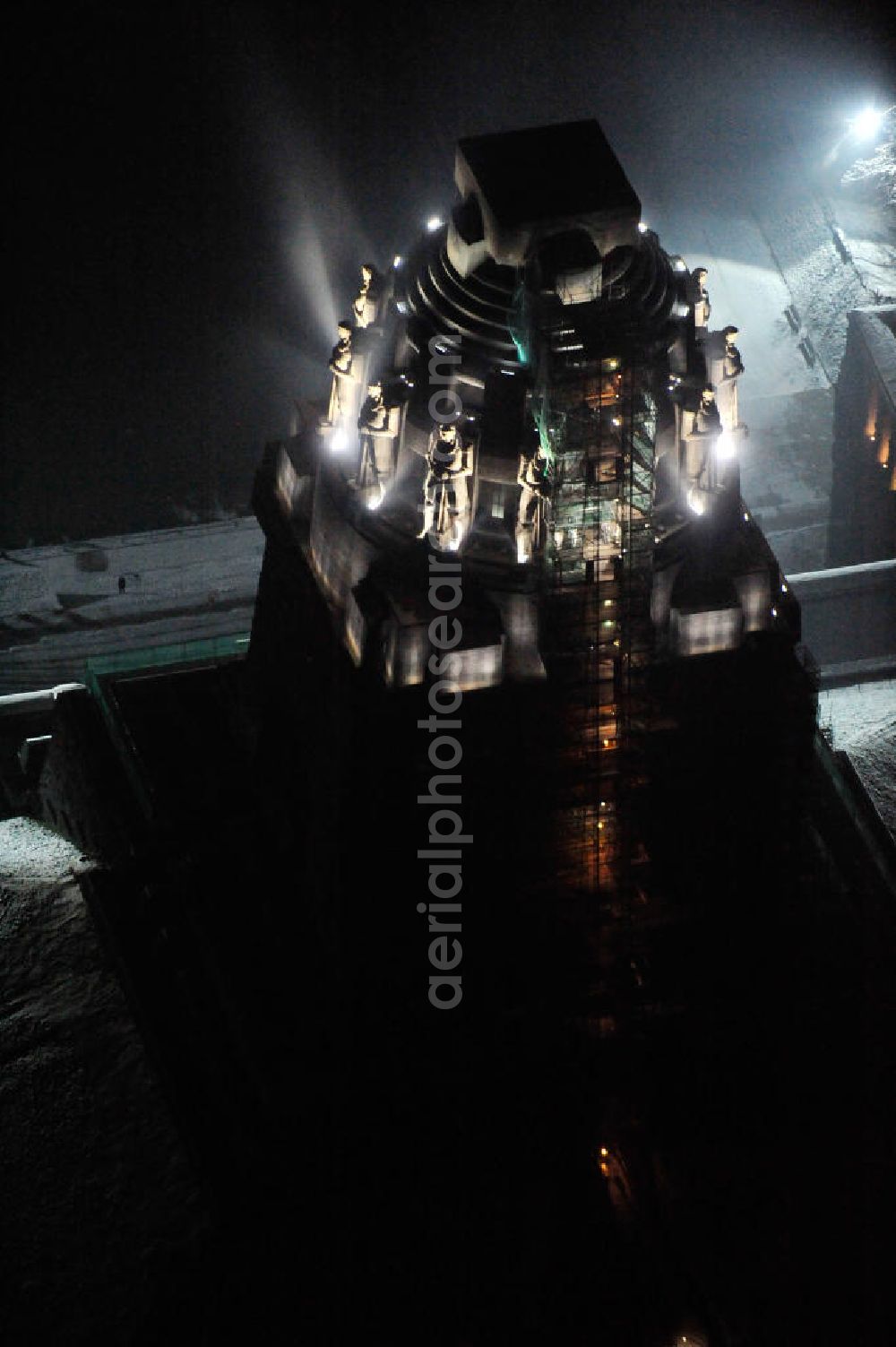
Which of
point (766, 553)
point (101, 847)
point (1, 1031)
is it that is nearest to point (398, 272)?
point (766, 553)

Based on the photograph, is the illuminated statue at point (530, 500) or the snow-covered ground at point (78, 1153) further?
the snow-covered ground at point (78, 1153)

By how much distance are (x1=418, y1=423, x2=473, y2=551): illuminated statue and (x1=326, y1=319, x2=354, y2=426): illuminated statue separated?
13.4 ft

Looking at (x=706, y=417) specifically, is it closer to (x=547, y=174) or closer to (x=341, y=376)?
(x=547, y=174)

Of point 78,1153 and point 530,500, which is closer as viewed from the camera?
point 530,500

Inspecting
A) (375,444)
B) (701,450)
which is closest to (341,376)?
(375,444)

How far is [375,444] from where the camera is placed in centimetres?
3700

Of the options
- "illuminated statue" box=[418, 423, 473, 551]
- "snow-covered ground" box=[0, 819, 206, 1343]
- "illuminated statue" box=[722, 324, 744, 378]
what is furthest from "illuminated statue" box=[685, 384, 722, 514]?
"snow-covered ground" box=[0, 819, 206, 1343]

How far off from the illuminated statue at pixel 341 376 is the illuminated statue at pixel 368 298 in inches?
16.9

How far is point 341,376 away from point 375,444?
2926mm

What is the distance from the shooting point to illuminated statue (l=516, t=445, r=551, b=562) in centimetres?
3441

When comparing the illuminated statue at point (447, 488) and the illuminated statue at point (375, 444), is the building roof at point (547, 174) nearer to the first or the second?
the illuminated statue at point (447, 488)

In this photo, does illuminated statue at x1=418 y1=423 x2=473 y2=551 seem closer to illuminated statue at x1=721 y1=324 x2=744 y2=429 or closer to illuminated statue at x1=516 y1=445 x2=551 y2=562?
illuminated statue at x1=516 y1=445 x2=551 y2=562

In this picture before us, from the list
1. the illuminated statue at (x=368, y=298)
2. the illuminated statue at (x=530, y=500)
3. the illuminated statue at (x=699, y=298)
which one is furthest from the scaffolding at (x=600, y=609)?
the illuminated statue at (x=368, y=298)

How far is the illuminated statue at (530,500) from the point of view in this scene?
1355 inches
